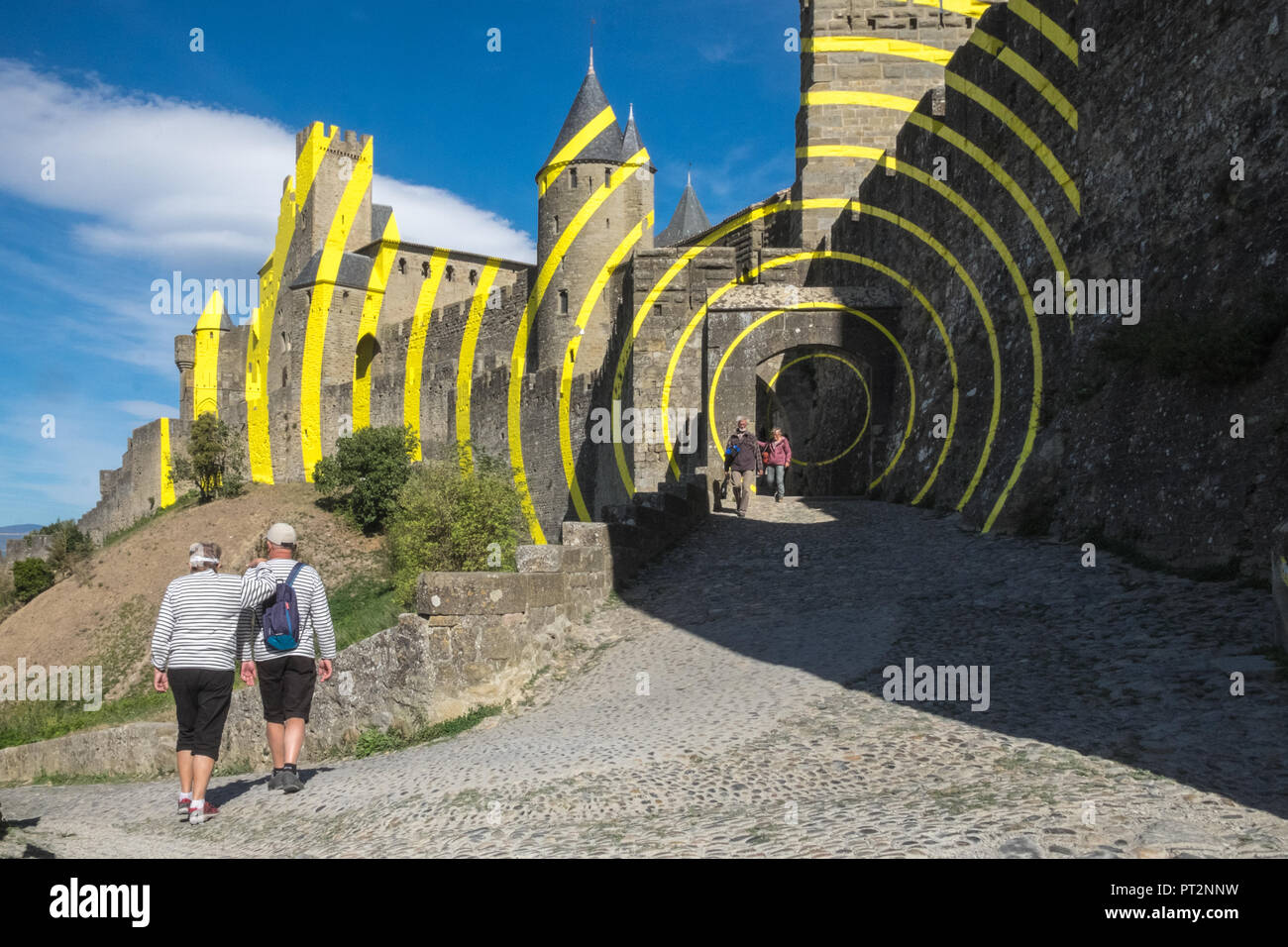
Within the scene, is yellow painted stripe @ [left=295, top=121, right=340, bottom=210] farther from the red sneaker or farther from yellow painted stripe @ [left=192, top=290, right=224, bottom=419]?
the red sneaker

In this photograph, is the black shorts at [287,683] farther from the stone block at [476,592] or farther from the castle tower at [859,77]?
the castle tower at [859,77]

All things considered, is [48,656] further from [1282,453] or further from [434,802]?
[1282,453]

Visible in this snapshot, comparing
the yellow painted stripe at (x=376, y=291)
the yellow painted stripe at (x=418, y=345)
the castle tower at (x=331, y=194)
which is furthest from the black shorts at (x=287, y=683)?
the castle tower at (x=331, y=194)

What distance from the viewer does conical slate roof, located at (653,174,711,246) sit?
42594 millimetres

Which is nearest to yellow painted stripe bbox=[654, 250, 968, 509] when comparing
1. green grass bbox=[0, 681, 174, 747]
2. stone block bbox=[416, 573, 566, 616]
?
stone block bbox=[416, 573, 566, 616]

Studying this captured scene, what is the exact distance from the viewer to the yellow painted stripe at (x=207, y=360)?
50.1m

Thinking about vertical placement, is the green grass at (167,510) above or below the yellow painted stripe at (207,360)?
below

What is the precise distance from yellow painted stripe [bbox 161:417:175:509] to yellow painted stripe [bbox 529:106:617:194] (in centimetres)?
Result: 1991

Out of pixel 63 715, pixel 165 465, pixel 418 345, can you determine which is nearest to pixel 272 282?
pixel 165 465

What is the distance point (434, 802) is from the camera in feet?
16.5

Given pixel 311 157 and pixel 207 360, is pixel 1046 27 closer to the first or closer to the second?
pixel 311 157

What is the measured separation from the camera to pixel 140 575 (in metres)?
28.7

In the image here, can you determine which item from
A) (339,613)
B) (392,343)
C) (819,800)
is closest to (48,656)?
(339,613)

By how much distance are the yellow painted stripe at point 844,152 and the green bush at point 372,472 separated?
14.8 meters
